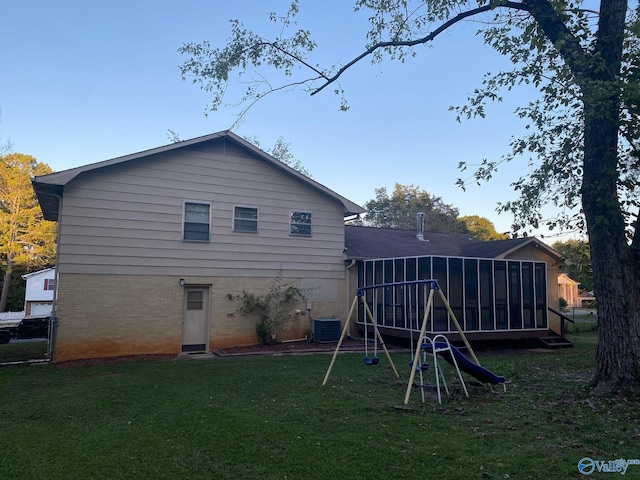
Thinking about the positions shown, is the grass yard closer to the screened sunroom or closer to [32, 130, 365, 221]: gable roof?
the screened sunroom

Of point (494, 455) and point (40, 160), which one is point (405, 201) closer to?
point (40, 160)

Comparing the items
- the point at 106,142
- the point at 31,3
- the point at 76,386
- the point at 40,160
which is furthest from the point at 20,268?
the point at 76,386

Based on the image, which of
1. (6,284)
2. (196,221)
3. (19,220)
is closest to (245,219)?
(196,221)

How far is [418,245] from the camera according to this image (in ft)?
63.3

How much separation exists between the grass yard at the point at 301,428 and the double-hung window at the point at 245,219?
18.8 feet

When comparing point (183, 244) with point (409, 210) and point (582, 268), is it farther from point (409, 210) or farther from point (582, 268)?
point (409, 210)

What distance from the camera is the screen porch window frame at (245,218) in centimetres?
1402

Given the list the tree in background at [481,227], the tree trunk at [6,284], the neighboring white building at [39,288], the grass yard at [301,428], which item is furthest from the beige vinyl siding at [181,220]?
the tree in background at [481,227]

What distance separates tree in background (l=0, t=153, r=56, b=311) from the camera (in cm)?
3116

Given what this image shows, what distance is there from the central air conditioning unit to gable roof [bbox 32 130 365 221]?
3.81 metres

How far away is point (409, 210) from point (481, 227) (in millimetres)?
10703

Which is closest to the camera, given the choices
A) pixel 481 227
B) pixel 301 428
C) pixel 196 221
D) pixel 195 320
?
pixel 301 428

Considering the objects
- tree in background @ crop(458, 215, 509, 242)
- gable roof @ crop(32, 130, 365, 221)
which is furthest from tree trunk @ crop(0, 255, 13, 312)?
tree in background @ crop(458, 215, 509, 242)

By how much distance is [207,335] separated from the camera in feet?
43.7
